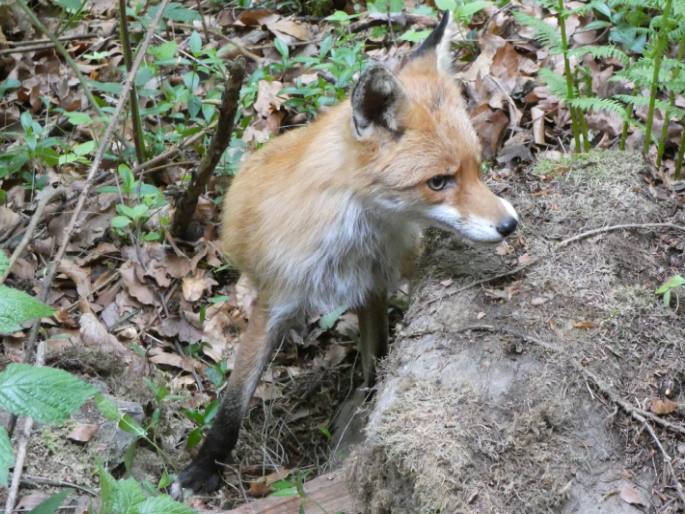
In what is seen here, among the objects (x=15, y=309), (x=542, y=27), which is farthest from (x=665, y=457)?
(x=542, y=27)

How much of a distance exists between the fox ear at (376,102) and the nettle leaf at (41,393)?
7.78 ft

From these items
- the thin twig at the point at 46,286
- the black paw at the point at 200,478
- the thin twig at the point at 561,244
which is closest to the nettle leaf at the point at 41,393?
the thin twig at the point at 46,286

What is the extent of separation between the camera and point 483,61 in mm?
8055

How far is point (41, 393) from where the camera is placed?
2.83 m

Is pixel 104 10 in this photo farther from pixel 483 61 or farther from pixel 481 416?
pixel 481 416

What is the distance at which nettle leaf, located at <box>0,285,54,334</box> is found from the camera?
2885 mm

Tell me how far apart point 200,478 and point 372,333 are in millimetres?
1678

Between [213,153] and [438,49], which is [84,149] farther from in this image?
[438,49]

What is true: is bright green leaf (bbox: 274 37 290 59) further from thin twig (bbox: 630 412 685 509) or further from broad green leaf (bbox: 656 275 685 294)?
thin twig (bbox: 630 412 685 509)

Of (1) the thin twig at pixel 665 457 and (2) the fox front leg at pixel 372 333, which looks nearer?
(1) the thin twig at pixel 665 457

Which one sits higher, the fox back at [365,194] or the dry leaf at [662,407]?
the fox back at [365,194]

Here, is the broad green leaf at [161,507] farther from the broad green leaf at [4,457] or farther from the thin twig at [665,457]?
the thin twig at [665,457]

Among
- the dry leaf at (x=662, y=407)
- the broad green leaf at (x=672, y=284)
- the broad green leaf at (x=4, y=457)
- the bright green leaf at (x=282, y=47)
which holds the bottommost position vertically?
the dry leaf at (x=662, y=407)

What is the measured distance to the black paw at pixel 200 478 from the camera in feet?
18.5
